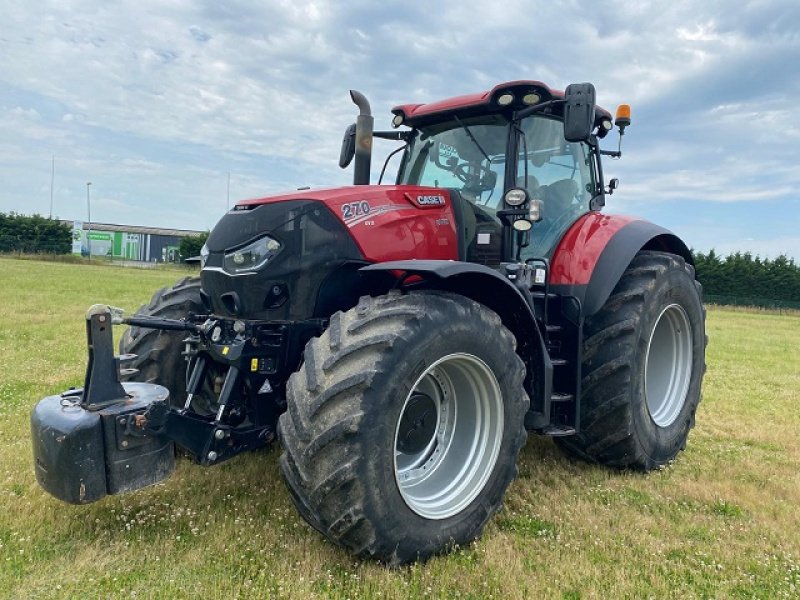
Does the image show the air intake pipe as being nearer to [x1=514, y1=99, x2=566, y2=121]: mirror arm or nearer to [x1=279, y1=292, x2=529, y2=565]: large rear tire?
[x1=514, y1=99, x2=566, y2=121]: mirror arm

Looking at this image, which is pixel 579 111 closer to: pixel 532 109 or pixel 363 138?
pixel 532 109

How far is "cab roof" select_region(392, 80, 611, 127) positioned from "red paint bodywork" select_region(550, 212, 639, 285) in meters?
0.86

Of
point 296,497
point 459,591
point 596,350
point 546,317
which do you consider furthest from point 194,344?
point 596,350

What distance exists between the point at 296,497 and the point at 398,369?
2.36ft

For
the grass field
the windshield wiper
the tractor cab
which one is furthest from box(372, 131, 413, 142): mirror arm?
the grass field

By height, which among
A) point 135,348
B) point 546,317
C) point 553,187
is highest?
point 553,187

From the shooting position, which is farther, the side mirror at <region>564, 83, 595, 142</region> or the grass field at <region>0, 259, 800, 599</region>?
the side mirror at <region>564, 83, 595, 142</region>

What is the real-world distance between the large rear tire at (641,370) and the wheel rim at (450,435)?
111 centimetres

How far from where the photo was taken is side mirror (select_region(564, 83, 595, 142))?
11.8 ft

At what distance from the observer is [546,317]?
13.6 ft

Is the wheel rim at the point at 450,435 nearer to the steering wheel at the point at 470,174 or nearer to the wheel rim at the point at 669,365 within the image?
the steering wheel at the point at 470,174

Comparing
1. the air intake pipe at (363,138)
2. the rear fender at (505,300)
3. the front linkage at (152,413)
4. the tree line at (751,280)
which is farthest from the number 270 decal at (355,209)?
the tree line at (751,280)

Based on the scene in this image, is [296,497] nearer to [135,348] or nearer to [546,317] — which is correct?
[135,348]

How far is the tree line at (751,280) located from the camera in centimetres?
4269
